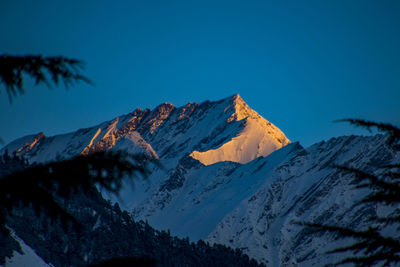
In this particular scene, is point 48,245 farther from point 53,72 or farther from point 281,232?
point 53,72

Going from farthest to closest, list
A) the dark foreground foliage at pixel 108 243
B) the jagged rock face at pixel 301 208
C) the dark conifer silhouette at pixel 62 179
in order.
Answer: the jagged rock face at pixel 301 208 → the dark foreground foliage at pixel 108 243 → the dark conifer silhouette at pixel 62 179

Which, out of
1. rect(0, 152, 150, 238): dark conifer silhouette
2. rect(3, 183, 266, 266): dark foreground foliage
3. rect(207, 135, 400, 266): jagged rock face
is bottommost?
rect(0, 152, 150, 238): dark conifer silhouette

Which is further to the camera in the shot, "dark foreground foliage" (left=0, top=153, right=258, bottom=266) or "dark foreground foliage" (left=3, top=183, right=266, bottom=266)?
"dark foreground foliage" (left=3, top=183, right=266, bottom=266)

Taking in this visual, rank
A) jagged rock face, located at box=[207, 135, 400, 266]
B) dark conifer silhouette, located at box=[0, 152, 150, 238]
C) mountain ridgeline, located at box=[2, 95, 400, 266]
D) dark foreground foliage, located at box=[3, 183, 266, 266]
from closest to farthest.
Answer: dark conifer silhouette, located at box=[0, 152, 150, 238] → dark foreground foliage, located at box=[3, 183, 266, 266] → mountain ridgeline, located at box=[2, 95, 400, 266] → jagged rock face, located at box=[207, 135, 400, 266]

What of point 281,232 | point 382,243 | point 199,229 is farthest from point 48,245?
point 382,243

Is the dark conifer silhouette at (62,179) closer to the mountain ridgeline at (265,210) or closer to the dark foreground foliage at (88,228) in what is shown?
the dark foreground foliage at (88,228)

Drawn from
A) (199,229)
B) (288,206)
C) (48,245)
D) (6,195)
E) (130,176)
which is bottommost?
(6,195)

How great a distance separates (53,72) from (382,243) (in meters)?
4.33

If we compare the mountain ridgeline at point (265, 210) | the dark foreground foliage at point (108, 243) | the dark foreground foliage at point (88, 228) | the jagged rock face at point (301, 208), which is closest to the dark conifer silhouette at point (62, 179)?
the dark foreground foliage at point (88, 228)

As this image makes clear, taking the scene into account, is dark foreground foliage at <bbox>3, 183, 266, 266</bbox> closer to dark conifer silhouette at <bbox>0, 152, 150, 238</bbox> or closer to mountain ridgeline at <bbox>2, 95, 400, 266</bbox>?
mountain ridgeline at <bbox>2, 95, 400, 266</bbox>

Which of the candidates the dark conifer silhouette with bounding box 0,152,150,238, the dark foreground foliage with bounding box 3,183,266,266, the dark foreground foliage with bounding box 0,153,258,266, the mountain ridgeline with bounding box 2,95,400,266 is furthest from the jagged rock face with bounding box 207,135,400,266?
the dark conifer silhouette with bounding box 0,152,150,238

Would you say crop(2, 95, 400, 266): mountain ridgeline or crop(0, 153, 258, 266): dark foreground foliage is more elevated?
crop(2, 95, 400, 266): mountain ridgeline

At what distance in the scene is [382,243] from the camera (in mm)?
6145

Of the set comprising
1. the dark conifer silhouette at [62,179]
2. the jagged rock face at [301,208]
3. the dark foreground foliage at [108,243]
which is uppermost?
the jagged rock face at [301,208]
